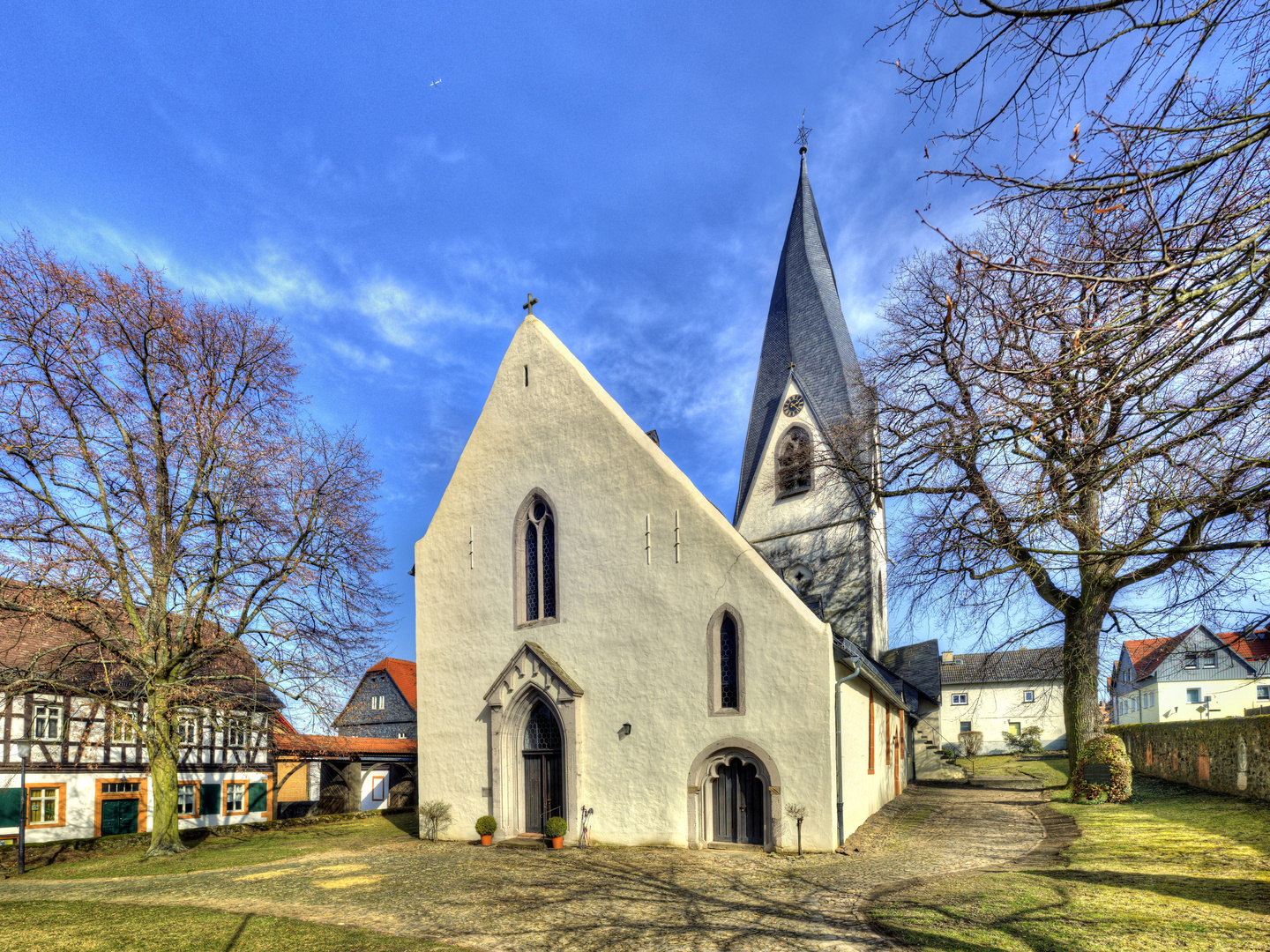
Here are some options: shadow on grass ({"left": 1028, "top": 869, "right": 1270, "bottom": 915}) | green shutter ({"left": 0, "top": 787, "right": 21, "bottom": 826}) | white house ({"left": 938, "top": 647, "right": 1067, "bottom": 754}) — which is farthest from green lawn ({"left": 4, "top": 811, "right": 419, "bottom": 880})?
white house ({"left": 938, "top": 647, "right": 1067, "bottom": 754})

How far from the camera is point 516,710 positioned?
1691 cm

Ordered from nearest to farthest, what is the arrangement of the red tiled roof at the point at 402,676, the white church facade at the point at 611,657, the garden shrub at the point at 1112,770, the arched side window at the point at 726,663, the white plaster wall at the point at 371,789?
the white church facade at the point at 611,657
the arched side window at the point at 726,663
the garden shrub at the point at 1112,770
the white plaster wall at the point at 371,789
the red tiled roof at the point at 402,676

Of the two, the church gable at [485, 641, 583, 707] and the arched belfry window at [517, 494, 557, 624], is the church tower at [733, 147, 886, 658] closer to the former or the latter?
the arched belfry window at [517, 494, 557, 624]

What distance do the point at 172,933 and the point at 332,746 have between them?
12.9m

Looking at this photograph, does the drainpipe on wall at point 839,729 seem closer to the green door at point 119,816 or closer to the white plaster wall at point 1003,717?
the green door at point 119,816

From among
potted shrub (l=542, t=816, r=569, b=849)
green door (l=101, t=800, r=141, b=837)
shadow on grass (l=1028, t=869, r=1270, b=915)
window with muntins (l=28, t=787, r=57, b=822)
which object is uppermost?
shadow on grass (l=1028, t=869, r=1270, b=915)

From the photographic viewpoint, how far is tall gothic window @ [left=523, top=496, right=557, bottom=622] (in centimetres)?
1730

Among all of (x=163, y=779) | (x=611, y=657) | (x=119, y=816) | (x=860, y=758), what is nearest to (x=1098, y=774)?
(x=860, y=758)

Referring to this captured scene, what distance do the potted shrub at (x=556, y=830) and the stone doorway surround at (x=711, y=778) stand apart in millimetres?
2699

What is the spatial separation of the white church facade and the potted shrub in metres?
0.29

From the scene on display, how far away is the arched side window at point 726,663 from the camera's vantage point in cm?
1403

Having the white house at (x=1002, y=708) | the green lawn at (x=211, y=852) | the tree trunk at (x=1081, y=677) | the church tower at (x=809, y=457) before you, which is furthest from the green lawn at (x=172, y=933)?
the white house at (x=1002, y=708)

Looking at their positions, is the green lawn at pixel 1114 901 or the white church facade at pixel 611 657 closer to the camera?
the green lawn at pixel 1114 901

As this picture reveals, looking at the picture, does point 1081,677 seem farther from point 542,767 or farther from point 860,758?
point 542,767
